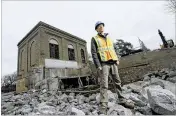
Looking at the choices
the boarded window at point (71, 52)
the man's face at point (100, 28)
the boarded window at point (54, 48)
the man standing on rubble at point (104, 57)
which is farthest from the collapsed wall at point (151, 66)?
the boarded window at point (71, 52)

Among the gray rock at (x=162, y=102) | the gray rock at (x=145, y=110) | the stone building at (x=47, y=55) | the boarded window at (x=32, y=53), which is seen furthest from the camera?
the boarded window at (x=32, y=53)

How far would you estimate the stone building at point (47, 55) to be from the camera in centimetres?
1463

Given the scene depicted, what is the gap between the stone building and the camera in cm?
1463

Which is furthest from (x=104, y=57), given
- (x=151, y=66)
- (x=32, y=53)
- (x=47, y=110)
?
(x=32, y=53)

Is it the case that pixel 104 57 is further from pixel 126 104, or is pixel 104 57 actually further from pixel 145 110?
pixel 145 110

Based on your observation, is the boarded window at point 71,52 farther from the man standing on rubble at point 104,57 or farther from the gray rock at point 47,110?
the man standing on rubble at point 104,57

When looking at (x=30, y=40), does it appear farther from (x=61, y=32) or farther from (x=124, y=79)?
(x=124, y=79)

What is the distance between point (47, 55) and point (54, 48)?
5.10 feet

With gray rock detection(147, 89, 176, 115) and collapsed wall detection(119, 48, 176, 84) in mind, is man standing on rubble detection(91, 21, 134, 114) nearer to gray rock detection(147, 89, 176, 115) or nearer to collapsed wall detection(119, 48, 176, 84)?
gray rock detection(147, 89, 176, 115)

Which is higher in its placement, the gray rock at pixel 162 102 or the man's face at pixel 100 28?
the man's face at pixel 100 28

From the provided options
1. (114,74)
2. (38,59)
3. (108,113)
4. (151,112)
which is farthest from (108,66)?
(38,59)

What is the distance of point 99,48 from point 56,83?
9.65 meters

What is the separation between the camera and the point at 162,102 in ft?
10.3

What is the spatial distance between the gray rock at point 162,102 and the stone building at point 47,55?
11.1m
